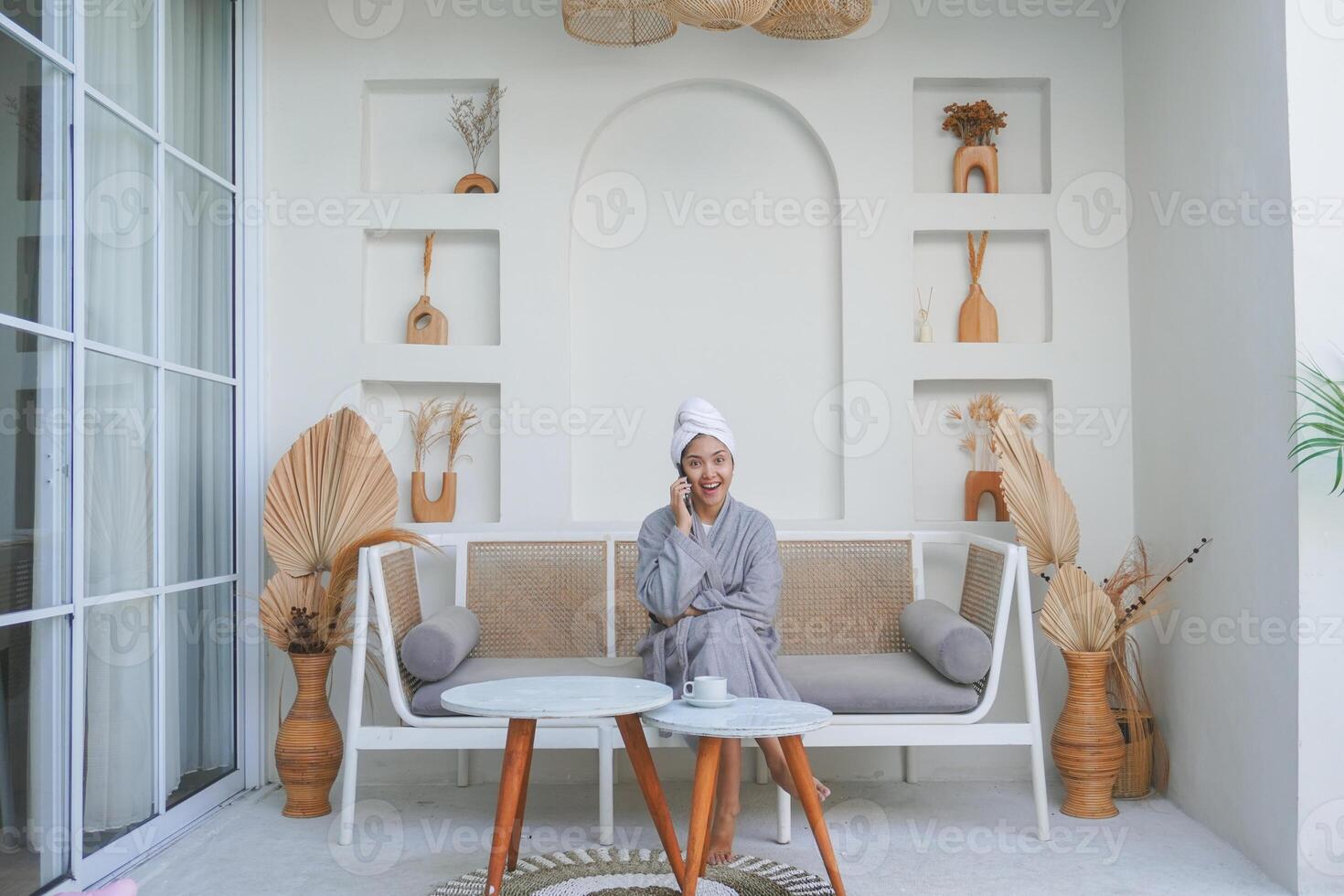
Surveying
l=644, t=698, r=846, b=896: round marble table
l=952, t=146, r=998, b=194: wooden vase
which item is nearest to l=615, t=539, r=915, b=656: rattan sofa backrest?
l=644, t=698, r=846, b=896: round marble table

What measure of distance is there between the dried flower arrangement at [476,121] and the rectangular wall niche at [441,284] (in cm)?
29

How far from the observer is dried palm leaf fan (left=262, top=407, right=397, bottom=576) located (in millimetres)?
3473

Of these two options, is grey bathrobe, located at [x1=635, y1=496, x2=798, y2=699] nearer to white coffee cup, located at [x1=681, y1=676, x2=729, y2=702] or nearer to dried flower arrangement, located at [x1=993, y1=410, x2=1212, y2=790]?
white coffee cup, located at [x1=681, y1=676, x2=729, y2=702]

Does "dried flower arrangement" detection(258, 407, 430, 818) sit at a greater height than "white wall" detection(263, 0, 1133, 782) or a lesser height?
lesser

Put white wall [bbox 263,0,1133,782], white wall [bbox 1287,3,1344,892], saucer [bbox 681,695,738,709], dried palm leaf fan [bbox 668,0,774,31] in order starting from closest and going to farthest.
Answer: saucer [bbox 681,695,738,709] < white wall [bbox 1287,3,1344,892] < dried palm leaf fan [bbox 668,0,774,31] < white wall [bbox 263,0,1133,782]

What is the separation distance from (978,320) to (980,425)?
372 mm

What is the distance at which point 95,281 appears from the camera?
2.79 metres

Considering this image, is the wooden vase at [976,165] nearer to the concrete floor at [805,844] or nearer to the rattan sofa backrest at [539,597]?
the rattan sofa backrest at [539,597]

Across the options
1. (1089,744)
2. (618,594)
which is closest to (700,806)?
(618,594)

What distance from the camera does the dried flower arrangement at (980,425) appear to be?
3941 mm

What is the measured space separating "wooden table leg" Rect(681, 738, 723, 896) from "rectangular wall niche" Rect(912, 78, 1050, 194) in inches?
95.0

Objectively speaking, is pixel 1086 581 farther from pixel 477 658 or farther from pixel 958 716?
pixel 477 658

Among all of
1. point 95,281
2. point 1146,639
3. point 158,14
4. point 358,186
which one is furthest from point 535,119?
point 1146,639

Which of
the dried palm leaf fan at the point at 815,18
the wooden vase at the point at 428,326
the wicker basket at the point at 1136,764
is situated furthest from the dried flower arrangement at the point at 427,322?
the wicker basket at the point at 1136,764
